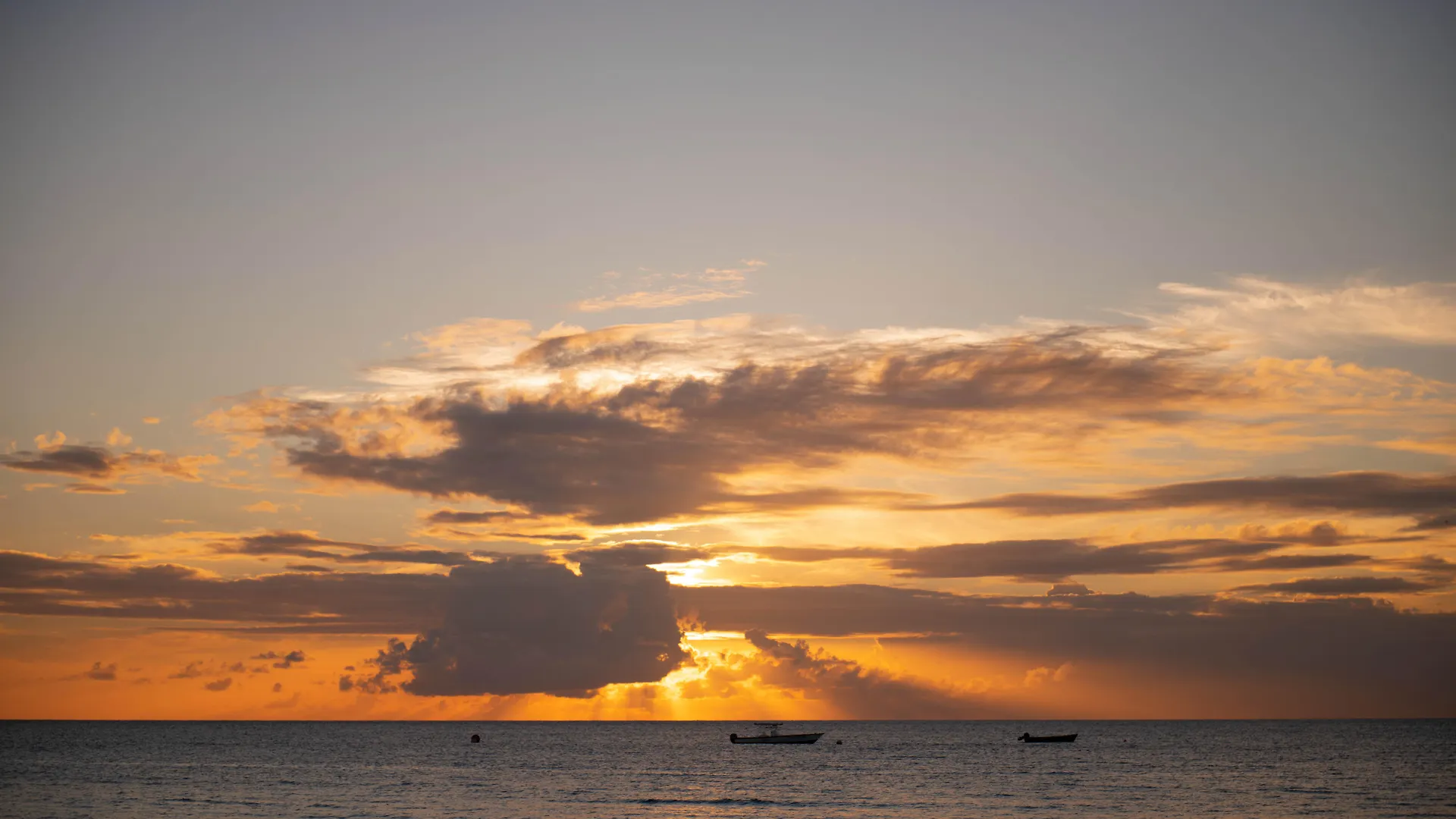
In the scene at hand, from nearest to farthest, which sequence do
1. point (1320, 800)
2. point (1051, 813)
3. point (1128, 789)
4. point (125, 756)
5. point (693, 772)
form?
point (1051, 813) → point (1320, 800) → point (1128, 789) → point (693, 772) → point (125, 756)

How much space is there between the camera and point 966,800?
118 meters

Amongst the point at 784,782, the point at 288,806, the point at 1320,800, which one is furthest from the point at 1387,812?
the point at 288,806

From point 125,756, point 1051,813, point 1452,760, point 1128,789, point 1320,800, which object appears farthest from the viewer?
point 125,756

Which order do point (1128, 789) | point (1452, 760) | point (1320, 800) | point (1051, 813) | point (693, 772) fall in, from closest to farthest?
point (1051, 813) → point (1320, 800) → point (1128, 789) → point (693, 772) → point (1452, 760)

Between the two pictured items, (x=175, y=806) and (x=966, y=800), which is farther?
(x=966, y=800)

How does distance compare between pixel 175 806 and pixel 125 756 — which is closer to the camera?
pixel 175 806

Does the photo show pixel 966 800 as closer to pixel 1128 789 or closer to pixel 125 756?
pixel 1128 789

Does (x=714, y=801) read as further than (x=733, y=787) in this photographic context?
No

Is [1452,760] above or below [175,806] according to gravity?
below

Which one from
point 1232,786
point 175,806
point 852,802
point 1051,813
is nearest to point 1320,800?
point 1232,786

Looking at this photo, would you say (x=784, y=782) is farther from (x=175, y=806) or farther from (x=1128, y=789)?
(x=175, y=806)

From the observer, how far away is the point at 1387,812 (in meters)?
106

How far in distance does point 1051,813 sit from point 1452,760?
114755 millimetres

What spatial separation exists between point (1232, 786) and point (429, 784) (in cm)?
9251
